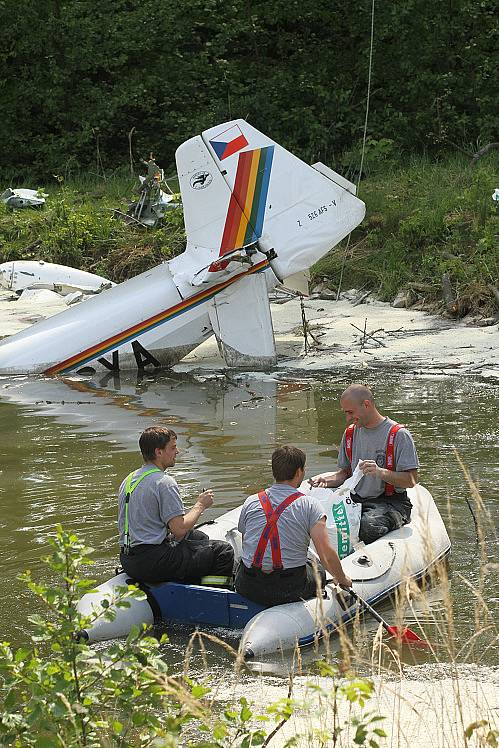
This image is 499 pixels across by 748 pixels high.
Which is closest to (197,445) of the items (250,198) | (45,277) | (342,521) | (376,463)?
(376,463)

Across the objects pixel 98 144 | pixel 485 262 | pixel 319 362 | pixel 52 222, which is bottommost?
pixel 319 362

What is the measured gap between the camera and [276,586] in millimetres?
5820

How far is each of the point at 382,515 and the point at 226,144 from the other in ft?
24.0

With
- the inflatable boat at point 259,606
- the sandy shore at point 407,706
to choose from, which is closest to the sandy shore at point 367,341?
the inflatable boat at point 259,606

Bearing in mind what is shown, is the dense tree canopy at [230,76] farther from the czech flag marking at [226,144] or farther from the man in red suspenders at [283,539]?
the man in red suspenders at [283,539]

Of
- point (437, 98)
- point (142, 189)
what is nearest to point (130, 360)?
point (142, 189)

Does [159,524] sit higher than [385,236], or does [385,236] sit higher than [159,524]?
[385,236]

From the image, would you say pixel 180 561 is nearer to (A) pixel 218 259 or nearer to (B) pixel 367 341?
(A) pixel 218 259

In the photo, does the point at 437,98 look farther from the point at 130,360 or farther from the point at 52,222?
the point at 130,360

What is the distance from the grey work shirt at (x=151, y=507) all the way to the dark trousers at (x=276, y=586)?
48cm

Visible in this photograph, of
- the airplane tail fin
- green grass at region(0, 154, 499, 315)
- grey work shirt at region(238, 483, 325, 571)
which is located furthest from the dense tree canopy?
grey work shirt at region(238, 483, 325, 571)

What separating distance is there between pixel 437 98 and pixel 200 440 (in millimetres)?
13635

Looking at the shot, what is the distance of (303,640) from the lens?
5703 mm

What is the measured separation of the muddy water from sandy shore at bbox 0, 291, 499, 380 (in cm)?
57
